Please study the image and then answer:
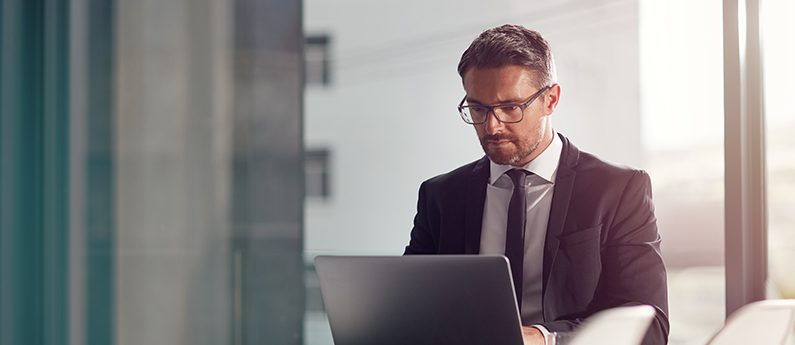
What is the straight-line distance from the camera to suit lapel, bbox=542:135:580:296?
2.26 meters

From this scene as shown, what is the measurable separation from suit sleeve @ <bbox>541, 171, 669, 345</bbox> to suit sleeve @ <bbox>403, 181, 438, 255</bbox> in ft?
1.33

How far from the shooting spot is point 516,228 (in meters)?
2.29

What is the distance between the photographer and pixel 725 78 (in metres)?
2.43

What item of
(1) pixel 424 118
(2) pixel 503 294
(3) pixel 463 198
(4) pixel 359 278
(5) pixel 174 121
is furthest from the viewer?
(5) pixel 174 121

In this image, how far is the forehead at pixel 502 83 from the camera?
2.27 metres

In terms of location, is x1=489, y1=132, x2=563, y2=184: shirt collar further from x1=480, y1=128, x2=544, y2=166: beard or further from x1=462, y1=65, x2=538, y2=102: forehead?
x1=462, y1=65, x2=538, y2=102: forehead

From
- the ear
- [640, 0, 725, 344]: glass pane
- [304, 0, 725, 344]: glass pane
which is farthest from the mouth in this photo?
[640, 0, 725, 344]: glass pane

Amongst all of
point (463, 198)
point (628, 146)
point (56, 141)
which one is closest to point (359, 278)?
point (463, 198)

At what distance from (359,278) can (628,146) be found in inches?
40.9

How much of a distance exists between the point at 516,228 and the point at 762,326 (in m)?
0.65

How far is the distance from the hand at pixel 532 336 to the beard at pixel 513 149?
49 cm

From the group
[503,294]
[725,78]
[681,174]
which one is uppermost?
[725,78]

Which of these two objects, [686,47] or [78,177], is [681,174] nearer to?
[686,47]

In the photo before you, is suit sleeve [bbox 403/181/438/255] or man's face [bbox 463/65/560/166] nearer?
man's face [bbox 463/65/560/166]
